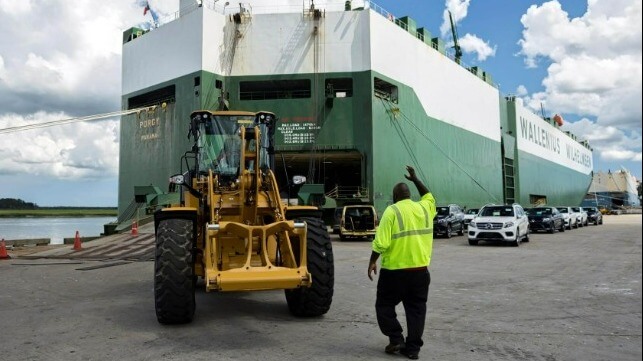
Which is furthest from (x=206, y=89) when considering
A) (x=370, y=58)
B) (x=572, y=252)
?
(x=572, y=252)

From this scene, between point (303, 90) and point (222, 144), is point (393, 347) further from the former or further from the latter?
point (303, 90)

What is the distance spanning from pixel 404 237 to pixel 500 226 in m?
15.0

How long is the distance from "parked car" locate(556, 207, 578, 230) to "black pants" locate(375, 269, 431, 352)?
28.0 metres

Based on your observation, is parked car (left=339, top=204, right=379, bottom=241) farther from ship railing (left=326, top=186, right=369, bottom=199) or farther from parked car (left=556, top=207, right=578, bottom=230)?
parked car (left=556, top=207, right=578, bottom=230)

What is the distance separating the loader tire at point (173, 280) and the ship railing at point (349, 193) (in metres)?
21.3

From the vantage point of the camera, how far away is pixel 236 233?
587 centimetres

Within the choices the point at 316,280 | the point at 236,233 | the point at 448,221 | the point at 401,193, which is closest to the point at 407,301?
the point at 401,193

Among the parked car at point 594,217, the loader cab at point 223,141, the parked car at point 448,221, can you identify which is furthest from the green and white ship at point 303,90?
the loader cab at point 223,141

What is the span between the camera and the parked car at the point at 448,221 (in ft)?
76.2

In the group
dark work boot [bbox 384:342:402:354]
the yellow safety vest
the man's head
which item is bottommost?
dark work boot [bbox 384:342:402:354]

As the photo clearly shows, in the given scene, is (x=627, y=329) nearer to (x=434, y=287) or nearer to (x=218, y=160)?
(x=434, y=287)

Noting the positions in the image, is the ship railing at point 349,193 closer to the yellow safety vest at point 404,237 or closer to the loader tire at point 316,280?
the loader tire at point 316,280

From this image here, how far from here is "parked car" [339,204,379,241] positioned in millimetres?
21484

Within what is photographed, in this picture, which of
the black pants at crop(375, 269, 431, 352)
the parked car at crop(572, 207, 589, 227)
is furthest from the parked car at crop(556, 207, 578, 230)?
the black pants at crop(375, 269, 431, 352)
